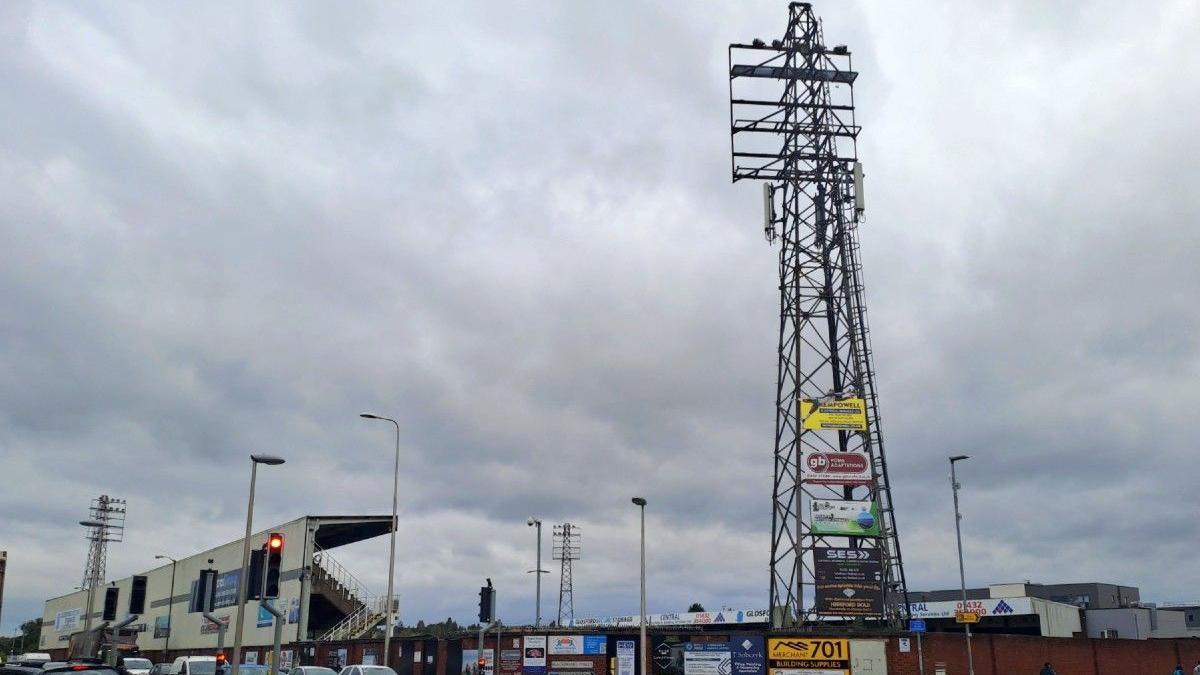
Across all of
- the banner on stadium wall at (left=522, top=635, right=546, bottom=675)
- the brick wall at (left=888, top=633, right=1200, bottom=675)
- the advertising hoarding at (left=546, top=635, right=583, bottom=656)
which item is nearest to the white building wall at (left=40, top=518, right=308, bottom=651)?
the banner on stadium wall at (left=522, top=635, right=546, bottom=675)

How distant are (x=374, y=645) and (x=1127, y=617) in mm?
48845

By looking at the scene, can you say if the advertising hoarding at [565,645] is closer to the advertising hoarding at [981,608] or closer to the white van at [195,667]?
the white van at [195,667]

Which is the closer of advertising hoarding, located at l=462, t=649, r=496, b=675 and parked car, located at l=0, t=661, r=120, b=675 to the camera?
parked car, located at l=0, t=661, r=120, b=675

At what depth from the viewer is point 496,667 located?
43406 mm

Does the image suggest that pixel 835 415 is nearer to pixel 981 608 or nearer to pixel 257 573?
pixel 981 608

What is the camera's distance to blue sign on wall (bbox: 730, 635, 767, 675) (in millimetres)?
38219

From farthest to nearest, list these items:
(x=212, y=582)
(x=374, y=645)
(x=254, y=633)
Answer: (x=254, y=633), (x=374, y=645), (x=212, y=582)

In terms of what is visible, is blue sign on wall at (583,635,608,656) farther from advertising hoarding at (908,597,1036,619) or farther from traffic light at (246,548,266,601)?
advertising hoarding at (908,597,1036,619)

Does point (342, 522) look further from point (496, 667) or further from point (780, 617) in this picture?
point (780, 617)

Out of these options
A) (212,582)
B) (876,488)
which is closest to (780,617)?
(876,488)

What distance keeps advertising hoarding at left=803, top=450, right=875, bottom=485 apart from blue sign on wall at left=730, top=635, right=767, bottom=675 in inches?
419

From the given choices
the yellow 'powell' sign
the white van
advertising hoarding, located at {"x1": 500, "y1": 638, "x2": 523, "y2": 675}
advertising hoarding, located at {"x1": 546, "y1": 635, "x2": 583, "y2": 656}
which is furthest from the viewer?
the yellow 'powell' sign

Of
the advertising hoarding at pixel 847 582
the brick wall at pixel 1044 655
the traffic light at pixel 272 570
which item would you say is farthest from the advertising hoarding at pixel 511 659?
the traffic light at pixel 272 570

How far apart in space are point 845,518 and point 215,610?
175 ft
